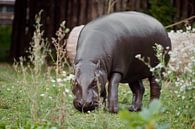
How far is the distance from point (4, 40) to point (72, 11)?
6.12 m

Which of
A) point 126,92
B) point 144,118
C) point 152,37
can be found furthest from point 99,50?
point 144,118

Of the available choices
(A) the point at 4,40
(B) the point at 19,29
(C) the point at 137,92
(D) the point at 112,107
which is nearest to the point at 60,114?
(D) the point at 112,107

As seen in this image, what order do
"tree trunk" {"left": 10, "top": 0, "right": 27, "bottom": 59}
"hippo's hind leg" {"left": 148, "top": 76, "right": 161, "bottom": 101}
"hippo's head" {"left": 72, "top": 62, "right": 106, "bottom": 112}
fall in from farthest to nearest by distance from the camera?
"tree trunk" {"left": 10, "top": 0, "right": 27, "bottom": 59}
"hippo's hind leg" {"left": 148, "top": 76, "right": 161, "bottom": 101}
"hippo's head" {"left": 72, "top": 62, "right": 106, "bottom": 112}

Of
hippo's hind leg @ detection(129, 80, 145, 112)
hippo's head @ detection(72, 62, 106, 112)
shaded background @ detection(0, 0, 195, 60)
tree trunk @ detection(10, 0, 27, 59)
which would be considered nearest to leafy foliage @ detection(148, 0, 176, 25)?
shaded background @ detection(0, 0, 195, 60)

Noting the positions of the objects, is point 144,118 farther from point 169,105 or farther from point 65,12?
point 65,12

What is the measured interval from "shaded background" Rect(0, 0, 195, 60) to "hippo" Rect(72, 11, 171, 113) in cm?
Answer: 468

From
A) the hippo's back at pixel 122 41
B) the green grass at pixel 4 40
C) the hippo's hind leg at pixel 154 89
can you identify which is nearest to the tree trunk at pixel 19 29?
A: the green grass at pixel 4 40

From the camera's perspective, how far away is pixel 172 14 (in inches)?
443

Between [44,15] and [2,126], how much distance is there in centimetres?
836

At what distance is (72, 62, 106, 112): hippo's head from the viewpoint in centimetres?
465

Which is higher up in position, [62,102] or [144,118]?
[144,118]

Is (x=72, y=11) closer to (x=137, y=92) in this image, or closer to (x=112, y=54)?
(x=137, y=92)

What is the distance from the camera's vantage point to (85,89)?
4.64 m

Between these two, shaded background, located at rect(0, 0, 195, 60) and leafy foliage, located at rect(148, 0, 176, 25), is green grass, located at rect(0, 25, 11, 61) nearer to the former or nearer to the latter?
shaded background, located at rect(0, 0, 195, 60)
